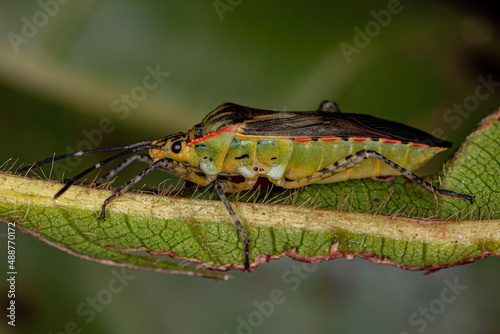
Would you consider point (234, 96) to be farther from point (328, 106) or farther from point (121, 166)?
point (121, 166)

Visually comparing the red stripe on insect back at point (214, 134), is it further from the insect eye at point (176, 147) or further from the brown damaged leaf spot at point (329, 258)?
the brown damaged leaf spot at point (329, 258)

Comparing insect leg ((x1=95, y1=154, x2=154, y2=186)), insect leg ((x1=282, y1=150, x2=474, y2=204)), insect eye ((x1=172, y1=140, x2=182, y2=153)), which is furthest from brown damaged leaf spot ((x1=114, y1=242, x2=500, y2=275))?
insect eye ((x1=172, y1=140, x2=182, y2=153))

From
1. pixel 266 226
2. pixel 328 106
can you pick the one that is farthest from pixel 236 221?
pixel 328 106

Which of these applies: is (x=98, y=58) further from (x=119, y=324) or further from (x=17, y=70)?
(x=119, y=324)

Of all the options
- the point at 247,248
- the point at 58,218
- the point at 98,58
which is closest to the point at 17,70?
the point at 98,58

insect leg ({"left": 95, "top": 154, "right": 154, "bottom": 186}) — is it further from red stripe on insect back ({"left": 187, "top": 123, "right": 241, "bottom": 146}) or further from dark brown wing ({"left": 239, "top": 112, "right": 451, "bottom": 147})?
dark brown wing ({"left": 239, "top": 112, "right": 451, "bottom": 147})

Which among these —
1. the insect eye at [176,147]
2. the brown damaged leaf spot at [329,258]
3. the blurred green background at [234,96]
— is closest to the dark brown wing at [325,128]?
the insect eye at [176,147]

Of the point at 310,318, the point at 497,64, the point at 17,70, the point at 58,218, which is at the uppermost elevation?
the point at 17,70
